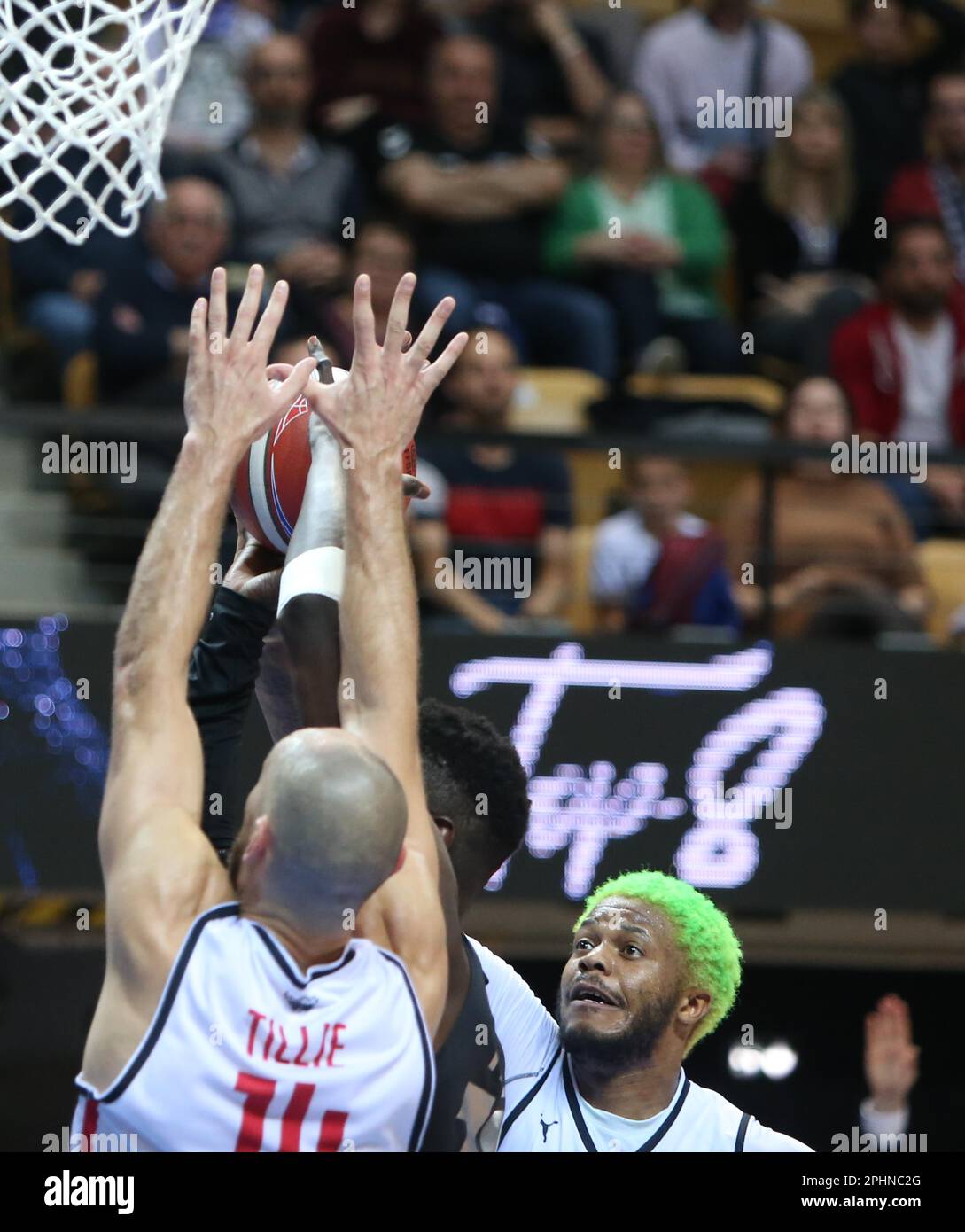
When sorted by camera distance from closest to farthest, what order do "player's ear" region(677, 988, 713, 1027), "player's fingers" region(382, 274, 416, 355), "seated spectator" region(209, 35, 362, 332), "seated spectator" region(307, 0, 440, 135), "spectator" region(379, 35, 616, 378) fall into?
"player's fingers" region(382, 274, 416, 355)
"player's ear" region(677, 988, 713, 1027)
"seated spectator" region(209, 35, 362, 332)
"spectator" region(379, 35, 616, 378)
"seated spectator" region(307, 0, 440, 135)

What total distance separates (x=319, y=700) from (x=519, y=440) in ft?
12.0

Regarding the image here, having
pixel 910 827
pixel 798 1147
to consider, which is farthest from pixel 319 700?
pixel 910 827

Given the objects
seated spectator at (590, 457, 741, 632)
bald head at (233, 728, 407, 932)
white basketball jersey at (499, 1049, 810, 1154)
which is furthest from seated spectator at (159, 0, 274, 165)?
bald head at (233, 728, 407, 932)

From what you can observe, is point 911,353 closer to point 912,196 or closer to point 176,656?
point 912,196

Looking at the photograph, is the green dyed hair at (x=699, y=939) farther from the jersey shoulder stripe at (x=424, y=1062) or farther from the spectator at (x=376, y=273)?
the spectator at (x=376, y=273)

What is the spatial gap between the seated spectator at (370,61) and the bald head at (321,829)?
20.2 ft

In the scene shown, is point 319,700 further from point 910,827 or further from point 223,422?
point 910,827

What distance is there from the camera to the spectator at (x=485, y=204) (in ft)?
26.6

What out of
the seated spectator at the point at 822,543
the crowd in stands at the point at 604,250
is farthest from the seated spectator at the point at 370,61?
the seated spectator at the point at 822,543

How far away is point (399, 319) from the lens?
299 centimetres

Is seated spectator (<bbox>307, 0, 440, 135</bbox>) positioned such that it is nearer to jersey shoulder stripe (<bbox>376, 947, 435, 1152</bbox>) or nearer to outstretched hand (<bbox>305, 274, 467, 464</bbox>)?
outstretched hand (<bbox>305, 274, 467, 464</bbox>)

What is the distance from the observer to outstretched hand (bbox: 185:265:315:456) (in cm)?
287

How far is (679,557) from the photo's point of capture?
22.0 ft

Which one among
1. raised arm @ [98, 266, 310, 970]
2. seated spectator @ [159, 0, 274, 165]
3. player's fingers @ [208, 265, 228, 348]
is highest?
seated spectator @ [159, 0, 274, 165]
